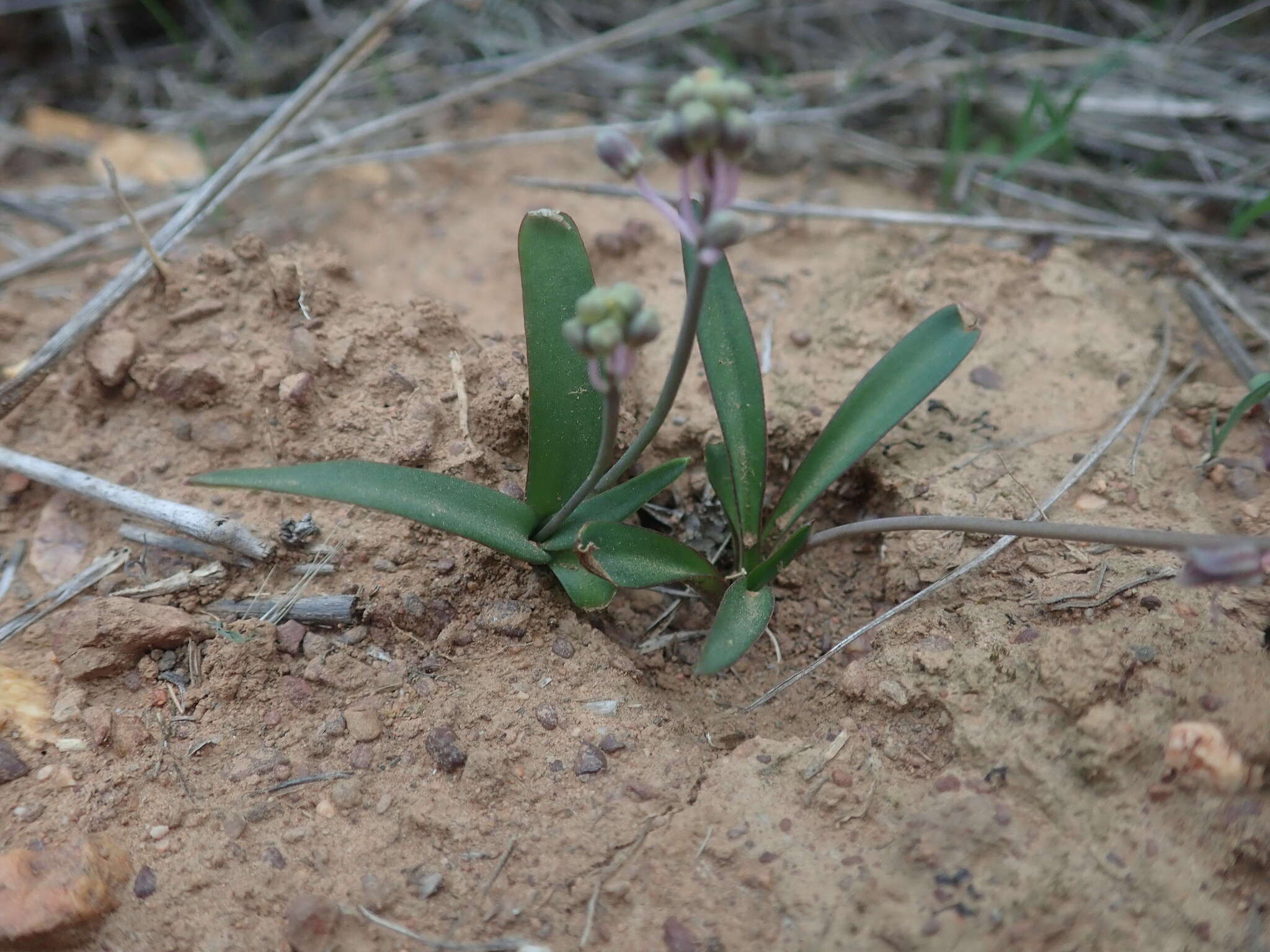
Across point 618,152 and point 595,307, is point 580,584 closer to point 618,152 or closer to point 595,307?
point 595,307

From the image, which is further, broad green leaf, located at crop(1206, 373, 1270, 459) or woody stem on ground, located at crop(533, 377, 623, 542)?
broad green leaf, located at crop(1206, 373, 1270, 459)

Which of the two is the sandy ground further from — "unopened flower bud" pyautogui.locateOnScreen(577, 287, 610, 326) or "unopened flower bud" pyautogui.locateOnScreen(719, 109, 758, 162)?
"unopened flower bud" pyautogui.locateOnScreen(719, 109, 758, 162)

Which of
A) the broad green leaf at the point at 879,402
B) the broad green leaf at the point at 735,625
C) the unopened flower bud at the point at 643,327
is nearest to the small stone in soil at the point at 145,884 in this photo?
the broad green leaf at the point at 735,625

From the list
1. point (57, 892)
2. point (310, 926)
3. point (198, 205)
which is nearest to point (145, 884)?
point (57, 892)

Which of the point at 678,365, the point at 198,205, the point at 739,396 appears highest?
the point at 678,365

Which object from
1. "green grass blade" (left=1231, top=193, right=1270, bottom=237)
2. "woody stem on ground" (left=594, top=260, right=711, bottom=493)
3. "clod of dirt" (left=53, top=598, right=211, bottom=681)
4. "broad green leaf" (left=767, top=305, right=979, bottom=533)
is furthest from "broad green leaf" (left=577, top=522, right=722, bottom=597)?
"green grass blade" (left=1231, top=193, right=1270, bottom=237)

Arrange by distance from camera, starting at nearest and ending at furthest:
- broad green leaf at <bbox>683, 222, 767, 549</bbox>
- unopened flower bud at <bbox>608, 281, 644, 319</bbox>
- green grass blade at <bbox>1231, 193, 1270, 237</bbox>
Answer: unopened flower bud at <bbox>608, 281, 644, 319</bbox> < broad green leaf at <bbox>683, 222, 767, 549</bbox> < green grass blade at <bbox>1231, 193, 1270, 237</bbox>

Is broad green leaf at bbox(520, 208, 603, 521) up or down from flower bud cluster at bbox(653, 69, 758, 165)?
down
